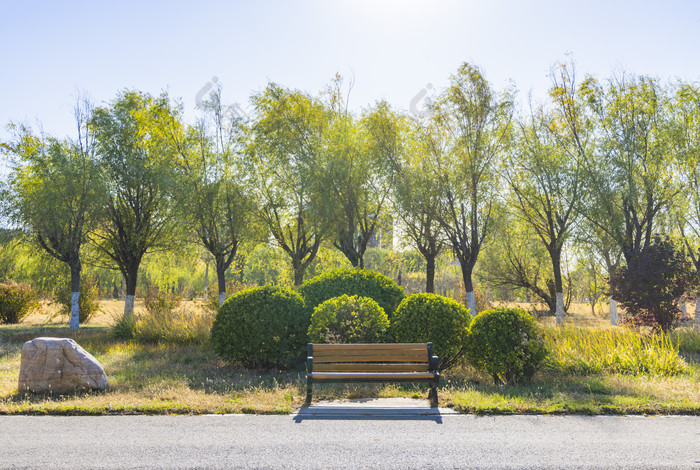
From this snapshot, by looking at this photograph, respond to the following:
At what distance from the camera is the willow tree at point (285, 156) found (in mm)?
20688

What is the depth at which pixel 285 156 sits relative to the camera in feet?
68.2

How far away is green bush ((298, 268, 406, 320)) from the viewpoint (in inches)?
418

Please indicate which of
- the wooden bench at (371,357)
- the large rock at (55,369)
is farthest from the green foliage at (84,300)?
the wooden bench at (371,357)

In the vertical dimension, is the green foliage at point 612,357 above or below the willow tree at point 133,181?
below

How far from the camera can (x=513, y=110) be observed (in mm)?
19547

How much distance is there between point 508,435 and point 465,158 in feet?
49.4

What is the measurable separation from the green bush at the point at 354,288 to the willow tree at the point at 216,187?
366 inches

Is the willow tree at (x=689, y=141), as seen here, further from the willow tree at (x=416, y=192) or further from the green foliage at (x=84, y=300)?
the green foliage at (x=84, y=300)

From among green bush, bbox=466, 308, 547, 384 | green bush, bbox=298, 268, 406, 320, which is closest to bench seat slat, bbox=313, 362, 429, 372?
green bush, bbox=466, 308, 547, 384

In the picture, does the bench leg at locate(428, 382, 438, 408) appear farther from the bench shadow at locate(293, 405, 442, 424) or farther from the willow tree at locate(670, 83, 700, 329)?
the willow tree at locate(670, 83, 700, 329)

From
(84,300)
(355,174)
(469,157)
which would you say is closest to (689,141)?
(469,157)

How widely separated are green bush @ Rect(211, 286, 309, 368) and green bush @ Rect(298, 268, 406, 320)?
793mm

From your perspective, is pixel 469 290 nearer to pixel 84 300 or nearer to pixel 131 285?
pixel 131 285

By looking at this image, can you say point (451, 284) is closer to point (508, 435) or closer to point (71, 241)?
point (71, 241)
